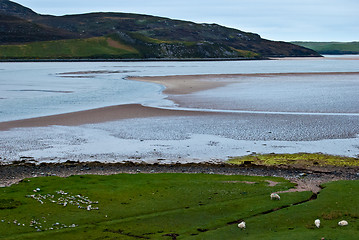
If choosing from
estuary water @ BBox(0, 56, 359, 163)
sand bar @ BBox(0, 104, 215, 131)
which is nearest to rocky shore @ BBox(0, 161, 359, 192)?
estuary water @ BBox(0, 56, 359, 163)

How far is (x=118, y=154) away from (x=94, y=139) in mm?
5413

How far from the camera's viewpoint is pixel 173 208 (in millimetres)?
18344

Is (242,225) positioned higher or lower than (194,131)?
higher

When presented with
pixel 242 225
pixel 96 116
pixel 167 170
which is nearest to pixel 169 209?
pixel 242 225

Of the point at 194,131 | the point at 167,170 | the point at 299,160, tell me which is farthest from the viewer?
the point at 194,131

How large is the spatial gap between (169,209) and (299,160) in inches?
497

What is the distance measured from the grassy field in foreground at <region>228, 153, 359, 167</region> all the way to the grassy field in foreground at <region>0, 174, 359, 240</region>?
5.39 meters

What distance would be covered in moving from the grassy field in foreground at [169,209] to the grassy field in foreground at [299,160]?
5.39m

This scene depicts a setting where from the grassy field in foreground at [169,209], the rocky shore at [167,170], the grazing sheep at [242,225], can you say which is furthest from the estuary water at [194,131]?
the grazing sheep at [242,225]

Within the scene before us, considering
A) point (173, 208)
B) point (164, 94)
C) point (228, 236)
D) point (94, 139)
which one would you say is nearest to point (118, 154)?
point (94, 139)

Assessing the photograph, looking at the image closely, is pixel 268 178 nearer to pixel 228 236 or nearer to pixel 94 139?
pixel 228 236

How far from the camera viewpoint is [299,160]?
28375 mm

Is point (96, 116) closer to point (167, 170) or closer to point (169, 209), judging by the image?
point (167, 170)

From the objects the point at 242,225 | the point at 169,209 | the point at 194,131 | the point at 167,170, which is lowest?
the point at 167,170
